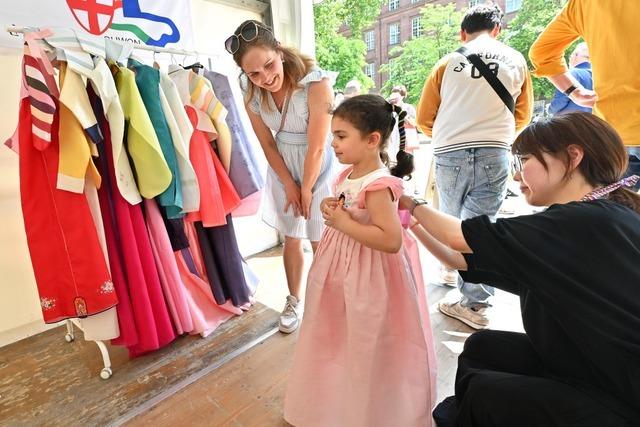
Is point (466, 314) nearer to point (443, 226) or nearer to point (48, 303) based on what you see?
point (443, 226)

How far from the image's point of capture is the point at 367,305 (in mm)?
981

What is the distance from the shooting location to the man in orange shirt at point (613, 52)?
1146mm

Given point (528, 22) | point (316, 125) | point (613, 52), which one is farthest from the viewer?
point (528, 22)

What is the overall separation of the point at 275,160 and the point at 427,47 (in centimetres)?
995

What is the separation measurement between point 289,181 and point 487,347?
1016 mm

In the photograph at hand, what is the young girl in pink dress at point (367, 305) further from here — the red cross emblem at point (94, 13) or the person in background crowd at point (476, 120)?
the red cross emblem at point (94, 13)

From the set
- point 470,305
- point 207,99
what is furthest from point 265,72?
point 470,305

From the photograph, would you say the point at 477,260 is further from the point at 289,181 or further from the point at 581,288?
the point at 289,181

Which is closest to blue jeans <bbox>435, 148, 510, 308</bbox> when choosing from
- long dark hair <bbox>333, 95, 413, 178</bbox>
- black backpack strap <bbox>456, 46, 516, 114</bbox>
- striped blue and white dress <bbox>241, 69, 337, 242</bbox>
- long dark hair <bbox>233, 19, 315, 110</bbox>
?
black backpack strap <bbox>456, 46, 516, 114</bbox>

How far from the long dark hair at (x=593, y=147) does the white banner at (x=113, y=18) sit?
2048 mm

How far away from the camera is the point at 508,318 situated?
5.68 ft

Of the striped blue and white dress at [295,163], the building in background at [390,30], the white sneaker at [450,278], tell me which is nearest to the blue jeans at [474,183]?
the white sneaker at [450,278]

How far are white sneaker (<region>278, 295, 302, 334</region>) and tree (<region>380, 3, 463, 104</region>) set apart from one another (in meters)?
8.68

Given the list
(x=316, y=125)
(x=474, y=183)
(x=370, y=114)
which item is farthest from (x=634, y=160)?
(x=316, y=125)
